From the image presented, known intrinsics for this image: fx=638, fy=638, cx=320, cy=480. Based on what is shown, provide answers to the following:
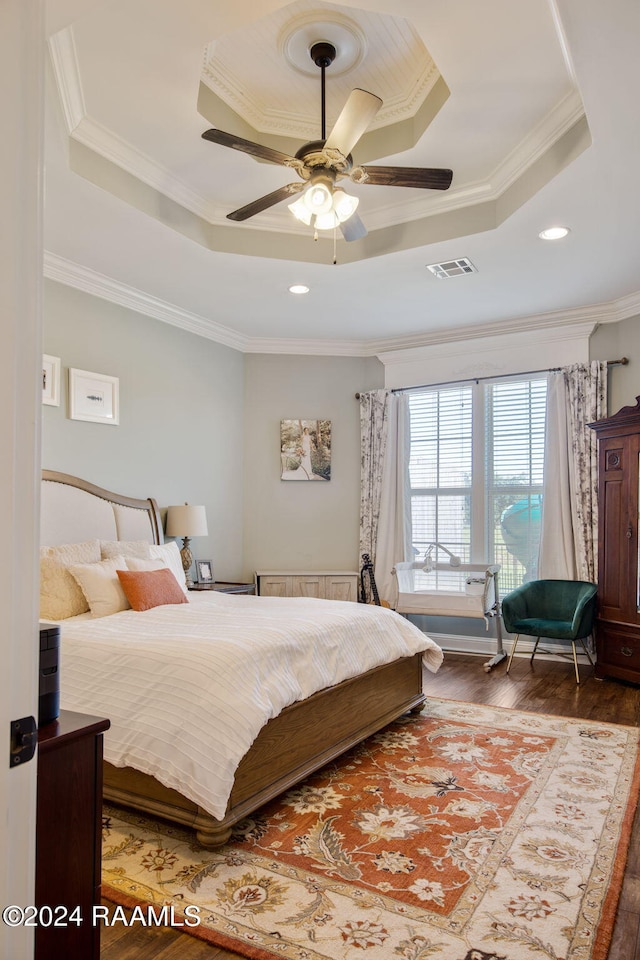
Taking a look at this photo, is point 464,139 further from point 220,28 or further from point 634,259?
point 634,259

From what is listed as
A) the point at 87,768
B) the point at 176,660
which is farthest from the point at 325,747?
the point at 87,768

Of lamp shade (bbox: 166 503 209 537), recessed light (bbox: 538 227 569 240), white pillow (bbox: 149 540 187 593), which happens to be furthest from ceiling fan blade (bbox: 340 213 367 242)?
lamp shade (bbox: 166 503 209 537)

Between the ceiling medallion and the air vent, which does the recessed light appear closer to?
the air vent

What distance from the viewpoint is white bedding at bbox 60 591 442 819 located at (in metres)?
2.26

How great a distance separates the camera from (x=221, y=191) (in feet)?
12.5

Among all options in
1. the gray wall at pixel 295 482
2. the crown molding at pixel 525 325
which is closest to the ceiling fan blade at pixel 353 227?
the crown molding at pixel 525 325

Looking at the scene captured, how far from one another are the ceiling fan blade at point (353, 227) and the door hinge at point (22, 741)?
2798mm

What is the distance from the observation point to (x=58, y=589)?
338 centimetres

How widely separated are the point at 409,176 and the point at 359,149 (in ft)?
2.88

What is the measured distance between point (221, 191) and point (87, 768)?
135 inches

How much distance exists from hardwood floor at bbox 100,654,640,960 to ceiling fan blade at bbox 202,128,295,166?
279cm

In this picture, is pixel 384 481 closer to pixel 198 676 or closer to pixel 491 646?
pixel 491 646

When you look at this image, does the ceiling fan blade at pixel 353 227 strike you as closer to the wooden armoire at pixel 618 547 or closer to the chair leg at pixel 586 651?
the wooden armoire at pixel 618 547

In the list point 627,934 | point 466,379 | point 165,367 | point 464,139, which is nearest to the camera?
point 627,934
